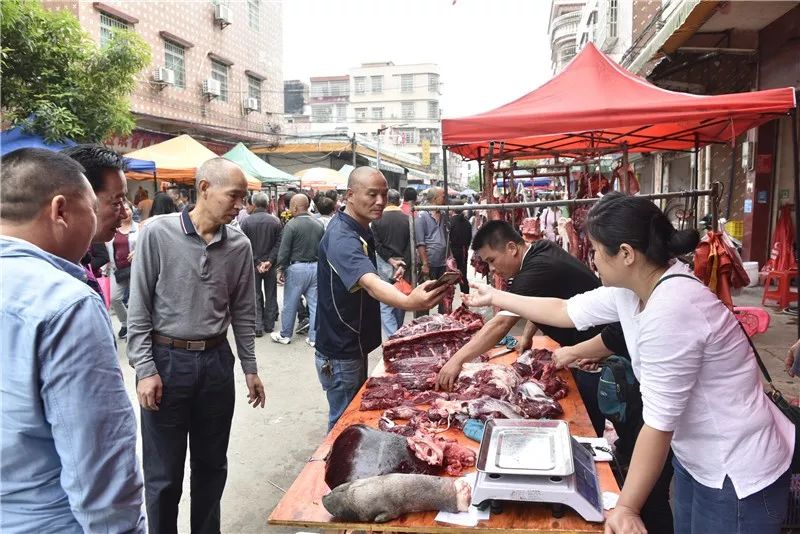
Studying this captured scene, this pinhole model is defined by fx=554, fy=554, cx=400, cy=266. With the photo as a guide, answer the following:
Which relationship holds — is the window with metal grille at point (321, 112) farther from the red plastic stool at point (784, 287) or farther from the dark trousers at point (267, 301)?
the red plastic stool at point (784, 287)

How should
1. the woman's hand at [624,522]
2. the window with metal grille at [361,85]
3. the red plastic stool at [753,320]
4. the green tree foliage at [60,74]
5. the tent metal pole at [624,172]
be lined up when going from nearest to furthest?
the woman's hand at [624,522] → the red plastic stool at [753,320] → the tent metal pole at [624,172] → the green tree foliage at [60,74] → the window with metal grille at [361,85]

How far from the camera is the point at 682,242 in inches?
83.6

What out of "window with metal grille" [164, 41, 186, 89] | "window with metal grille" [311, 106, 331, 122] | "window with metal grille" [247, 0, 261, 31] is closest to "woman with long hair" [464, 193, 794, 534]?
"window with metal grille" [164, 41, 186, 89]

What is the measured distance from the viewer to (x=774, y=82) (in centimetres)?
896

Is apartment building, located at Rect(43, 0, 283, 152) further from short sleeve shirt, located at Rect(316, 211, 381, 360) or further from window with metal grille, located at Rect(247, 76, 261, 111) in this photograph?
short sleeve shirt, located at Rect(316, 211, 381, 360)

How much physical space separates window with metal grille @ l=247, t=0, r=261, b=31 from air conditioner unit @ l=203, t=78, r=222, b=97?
477 centimetres

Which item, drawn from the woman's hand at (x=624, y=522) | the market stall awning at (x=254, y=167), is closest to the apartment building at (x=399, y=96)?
the market stall awning at (x=254, y=167)

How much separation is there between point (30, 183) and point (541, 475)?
1.88 metres

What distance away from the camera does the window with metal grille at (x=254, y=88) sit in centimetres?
2436

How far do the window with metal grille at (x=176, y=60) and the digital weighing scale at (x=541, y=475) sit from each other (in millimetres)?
19629

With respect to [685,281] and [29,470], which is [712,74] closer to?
[685,281]

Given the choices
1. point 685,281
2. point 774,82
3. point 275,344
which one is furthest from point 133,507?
point 774,82

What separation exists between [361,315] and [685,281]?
7.31 feet

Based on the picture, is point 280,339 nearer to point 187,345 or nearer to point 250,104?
point 187,345
